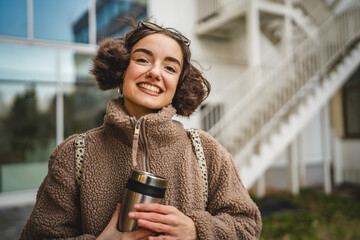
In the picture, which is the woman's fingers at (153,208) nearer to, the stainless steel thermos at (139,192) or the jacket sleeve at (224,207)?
the stainless steel thermos at (139,192)

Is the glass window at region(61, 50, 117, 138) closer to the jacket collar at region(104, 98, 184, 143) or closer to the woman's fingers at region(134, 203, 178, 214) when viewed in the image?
the jacket collar at region(104, 98, 184, 143)

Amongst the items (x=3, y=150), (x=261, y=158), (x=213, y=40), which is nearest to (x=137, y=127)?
(x=261, y=158)

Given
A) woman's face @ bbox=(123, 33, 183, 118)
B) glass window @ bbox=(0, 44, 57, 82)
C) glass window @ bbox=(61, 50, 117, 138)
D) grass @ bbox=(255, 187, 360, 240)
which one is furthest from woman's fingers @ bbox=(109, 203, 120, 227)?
glass window @ bbox=(0, 44, 57, 82)

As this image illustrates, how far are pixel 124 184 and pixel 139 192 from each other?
0.67ft

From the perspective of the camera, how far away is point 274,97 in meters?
6.08

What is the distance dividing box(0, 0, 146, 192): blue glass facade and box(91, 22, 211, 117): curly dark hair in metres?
4.17

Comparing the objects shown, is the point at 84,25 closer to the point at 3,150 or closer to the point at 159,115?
the point at 3,150

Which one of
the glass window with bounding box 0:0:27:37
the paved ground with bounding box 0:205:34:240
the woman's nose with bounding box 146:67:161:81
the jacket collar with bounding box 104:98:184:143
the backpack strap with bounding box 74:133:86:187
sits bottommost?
the paved ground with bounding box 0:205:34:240

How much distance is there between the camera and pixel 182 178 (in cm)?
118

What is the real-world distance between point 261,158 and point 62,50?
455 cm

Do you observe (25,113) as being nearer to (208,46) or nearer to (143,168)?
(208,46)

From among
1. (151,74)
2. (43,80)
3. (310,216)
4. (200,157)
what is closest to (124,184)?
(200,157)

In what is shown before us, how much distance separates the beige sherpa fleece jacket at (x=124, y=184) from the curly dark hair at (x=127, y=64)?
16 centimetres

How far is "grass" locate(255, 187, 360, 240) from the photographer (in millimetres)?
4227
